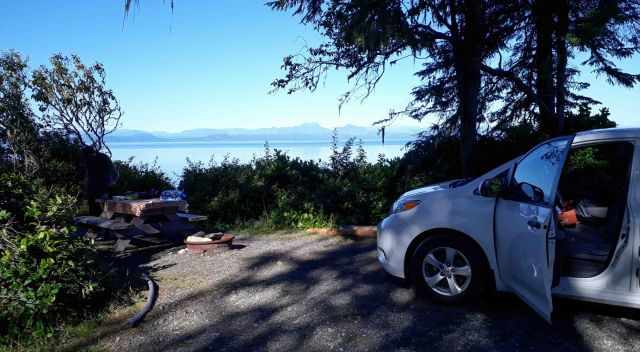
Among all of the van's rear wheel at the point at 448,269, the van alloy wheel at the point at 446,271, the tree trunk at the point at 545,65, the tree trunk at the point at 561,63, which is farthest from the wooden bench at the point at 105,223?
the tree trunk at the point at 561,63

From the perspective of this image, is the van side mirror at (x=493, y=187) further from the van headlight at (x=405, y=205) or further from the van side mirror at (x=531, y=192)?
the van headlight at (x=405, y=205)

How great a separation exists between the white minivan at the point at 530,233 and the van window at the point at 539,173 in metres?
0.01

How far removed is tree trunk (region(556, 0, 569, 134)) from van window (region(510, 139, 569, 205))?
199 inches

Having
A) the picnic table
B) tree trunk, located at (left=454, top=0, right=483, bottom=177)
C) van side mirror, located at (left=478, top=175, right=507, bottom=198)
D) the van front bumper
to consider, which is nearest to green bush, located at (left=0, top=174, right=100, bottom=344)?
the picnic table

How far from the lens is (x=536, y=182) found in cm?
434

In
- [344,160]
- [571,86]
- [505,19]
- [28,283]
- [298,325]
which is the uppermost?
[505,19]

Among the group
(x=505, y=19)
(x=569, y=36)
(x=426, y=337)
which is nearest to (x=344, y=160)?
(x=505, y=19)

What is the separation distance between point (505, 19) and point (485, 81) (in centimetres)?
131

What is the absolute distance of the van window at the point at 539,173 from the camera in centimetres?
407

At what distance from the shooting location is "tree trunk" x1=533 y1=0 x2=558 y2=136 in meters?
9.00

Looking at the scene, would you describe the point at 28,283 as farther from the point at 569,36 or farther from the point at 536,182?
the point at 569,36

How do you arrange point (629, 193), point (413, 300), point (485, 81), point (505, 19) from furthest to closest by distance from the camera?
point (485, 81), point (505, 19), point (413, 300), point (629, 193)

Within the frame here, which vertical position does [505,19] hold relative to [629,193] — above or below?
above

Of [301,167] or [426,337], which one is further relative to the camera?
[301,167]
